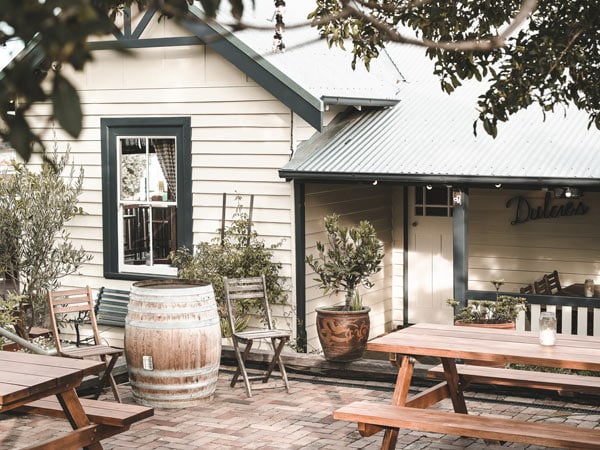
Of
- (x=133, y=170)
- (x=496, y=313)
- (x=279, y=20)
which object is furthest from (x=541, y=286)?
(x=279, y=20)

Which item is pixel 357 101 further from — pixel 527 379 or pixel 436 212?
pixel 527 379

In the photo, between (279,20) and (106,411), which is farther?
(106,411)

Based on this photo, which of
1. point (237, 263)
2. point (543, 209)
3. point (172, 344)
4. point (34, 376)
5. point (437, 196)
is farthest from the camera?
point (437, 196)

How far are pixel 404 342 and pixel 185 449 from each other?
1928mm

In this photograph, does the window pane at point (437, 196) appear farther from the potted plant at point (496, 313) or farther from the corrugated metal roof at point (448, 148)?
the potted plant at point (496, 313)

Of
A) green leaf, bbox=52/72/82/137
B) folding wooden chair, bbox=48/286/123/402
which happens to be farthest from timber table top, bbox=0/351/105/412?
green leaf, bbox=52/72/82/137

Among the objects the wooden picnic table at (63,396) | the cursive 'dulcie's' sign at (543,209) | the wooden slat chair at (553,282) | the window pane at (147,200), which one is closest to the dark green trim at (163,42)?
the window pane at (147,200)

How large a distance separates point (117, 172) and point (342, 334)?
362cm

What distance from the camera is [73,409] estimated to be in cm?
605

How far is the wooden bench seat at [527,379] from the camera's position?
6.97 metres

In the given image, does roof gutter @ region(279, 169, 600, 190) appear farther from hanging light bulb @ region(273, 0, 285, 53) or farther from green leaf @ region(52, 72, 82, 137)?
green leaf @ region(52, 72, 82, 137)

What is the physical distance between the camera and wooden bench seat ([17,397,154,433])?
20.1 ft

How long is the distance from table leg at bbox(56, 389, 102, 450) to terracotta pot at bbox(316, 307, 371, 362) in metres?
4.08

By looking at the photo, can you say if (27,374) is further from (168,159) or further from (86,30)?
(168,159)
